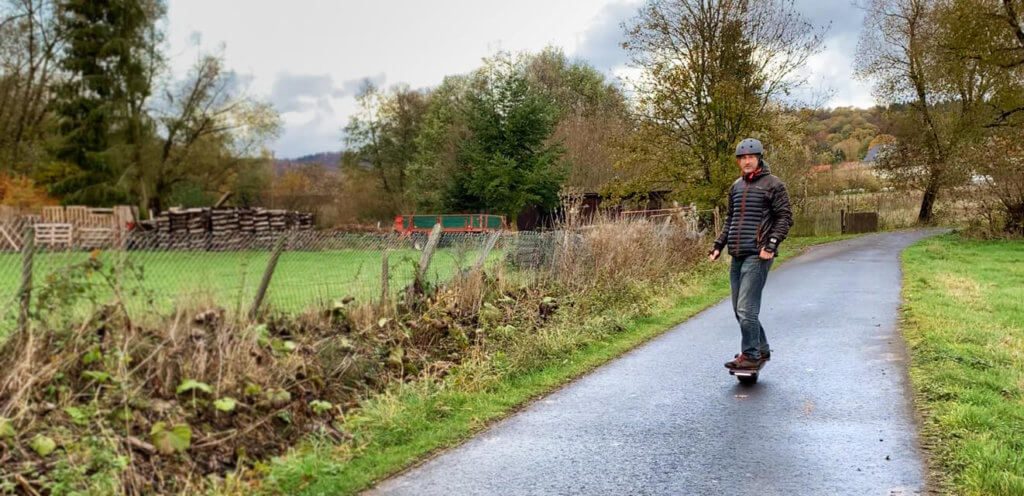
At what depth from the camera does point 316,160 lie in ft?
218

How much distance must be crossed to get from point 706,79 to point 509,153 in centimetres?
1769

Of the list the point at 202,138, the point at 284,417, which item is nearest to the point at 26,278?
the point at 284,417

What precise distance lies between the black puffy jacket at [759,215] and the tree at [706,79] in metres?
18.8

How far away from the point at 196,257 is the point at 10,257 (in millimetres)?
1320

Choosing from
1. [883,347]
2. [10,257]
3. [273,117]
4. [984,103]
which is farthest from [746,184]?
[273,117]

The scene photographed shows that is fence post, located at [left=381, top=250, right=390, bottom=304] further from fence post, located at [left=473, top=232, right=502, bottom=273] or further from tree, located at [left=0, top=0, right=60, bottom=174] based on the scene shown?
tree, located at [left=0, top=0, right=60, bottom=174]

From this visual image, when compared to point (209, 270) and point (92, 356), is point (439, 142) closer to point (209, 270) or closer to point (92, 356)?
point (209, 270)

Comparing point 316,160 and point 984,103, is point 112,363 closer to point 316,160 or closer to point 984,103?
point 984,103

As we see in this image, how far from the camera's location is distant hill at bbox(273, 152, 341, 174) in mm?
60709

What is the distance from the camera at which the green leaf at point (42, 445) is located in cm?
403

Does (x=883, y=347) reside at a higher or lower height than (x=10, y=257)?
lower

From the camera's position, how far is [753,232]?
22.0 ft

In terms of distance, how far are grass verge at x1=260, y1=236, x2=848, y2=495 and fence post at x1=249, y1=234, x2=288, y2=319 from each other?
132 cm

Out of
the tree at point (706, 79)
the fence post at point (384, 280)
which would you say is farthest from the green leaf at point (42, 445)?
the tree at point (706, 79)
